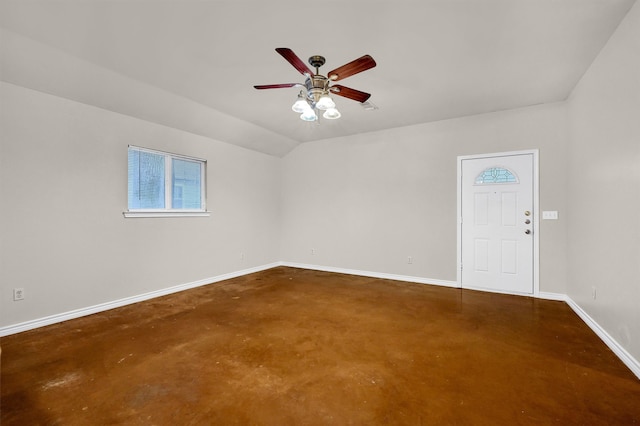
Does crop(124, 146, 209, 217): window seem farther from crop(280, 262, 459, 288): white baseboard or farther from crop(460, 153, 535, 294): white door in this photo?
crop(460, 153, 535, 294): white door

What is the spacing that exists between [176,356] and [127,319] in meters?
1.23

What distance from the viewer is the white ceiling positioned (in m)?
2.09

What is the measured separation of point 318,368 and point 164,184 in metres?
3.49

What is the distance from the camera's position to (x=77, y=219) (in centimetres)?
326

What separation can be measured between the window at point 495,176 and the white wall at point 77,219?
4.32 m

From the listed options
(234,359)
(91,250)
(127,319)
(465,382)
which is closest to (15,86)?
(91,250)

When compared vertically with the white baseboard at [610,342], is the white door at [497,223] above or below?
above

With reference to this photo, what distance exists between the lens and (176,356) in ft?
7.87

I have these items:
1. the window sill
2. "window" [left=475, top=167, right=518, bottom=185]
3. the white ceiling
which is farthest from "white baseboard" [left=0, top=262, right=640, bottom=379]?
the white ceiling

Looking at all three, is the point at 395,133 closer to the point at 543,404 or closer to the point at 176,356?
the point at 543,404

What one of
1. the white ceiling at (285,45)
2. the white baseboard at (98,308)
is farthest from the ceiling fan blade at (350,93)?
the white baseboard at (98,308)

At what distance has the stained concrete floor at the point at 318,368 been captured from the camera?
1706 millimetres

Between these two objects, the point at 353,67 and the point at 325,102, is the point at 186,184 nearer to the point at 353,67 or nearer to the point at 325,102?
the point at 325,102

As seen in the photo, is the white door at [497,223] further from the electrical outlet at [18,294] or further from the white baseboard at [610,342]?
the electrical outlet at [18,294]
